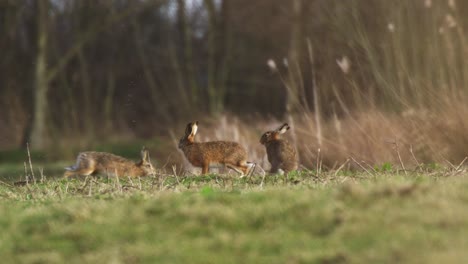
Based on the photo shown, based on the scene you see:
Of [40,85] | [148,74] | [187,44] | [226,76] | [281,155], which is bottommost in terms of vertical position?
[226,76]

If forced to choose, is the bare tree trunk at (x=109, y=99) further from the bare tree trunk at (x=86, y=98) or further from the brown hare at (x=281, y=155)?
the brown hare at (x=281, y=155)

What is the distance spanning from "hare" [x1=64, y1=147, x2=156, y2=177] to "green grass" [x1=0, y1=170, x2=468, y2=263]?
10.3 feet

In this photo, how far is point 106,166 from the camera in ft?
36.4

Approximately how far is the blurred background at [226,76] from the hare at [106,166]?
2924 mm

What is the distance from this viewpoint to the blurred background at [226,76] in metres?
13.4

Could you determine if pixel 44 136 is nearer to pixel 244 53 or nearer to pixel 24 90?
pixel 24 90

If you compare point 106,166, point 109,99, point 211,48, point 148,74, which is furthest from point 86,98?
point 106,166

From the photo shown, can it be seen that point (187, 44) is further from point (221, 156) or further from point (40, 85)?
point (221, 156)

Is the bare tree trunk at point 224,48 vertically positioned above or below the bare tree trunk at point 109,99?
above

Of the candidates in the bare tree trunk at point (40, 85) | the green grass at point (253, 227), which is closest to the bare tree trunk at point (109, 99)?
the bare tree trunk at point (40, 85)

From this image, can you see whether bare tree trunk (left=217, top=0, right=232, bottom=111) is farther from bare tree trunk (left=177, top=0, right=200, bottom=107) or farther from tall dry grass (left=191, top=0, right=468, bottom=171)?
tall dry grass (left=191, top=0, right=468, bottom=171)

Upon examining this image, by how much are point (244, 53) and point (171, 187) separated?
2682 cm

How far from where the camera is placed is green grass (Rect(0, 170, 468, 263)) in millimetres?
5695

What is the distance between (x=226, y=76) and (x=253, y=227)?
82.1 ft
